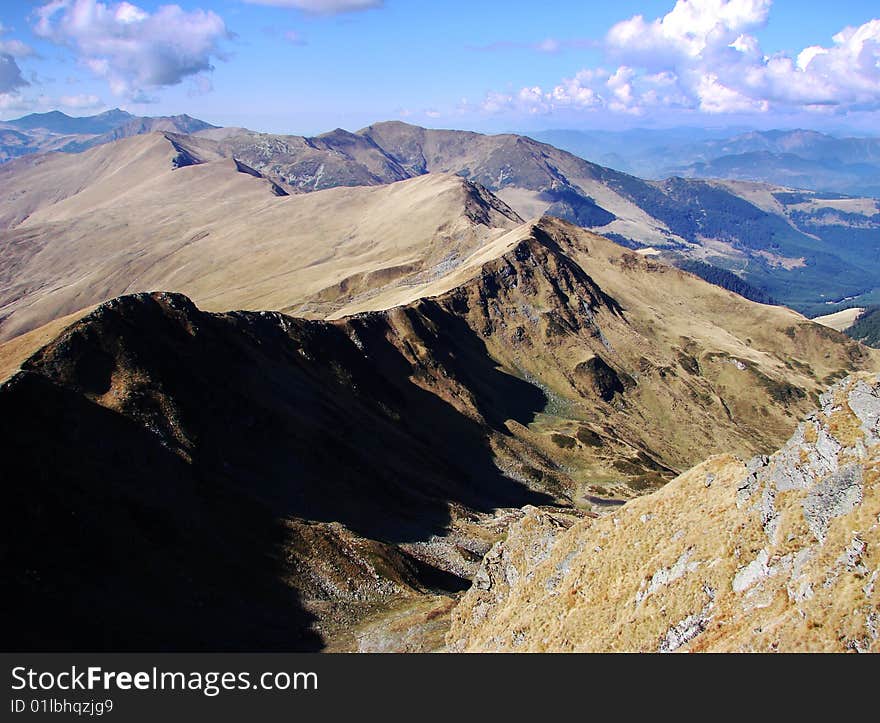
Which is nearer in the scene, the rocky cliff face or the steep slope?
the rocky cliff face

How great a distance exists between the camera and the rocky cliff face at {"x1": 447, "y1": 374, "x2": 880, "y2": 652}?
112 ft

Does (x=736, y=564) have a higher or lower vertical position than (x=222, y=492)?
higher

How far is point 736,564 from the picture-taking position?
40438 mm

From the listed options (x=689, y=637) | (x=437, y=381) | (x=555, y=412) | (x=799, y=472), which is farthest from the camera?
(x=555, y=412)

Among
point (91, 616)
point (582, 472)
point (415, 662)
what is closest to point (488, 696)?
point (415, 662)

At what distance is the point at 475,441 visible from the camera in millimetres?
156125

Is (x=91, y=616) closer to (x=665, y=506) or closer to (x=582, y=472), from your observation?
(x=665, y=506)

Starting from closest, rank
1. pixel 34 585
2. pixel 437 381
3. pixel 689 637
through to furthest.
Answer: pixel 689 637 → pixel 34 585 → pixel 437 381

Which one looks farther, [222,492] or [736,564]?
[222,492]

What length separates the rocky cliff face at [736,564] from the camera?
34.1m

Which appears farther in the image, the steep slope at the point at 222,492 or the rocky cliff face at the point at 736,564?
the steep slope at the point at 222,492

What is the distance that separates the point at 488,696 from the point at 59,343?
251ft

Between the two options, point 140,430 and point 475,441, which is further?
point 475,441

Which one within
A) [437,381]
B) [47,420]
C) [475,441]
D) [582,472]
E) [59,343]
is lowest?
[582,472]
